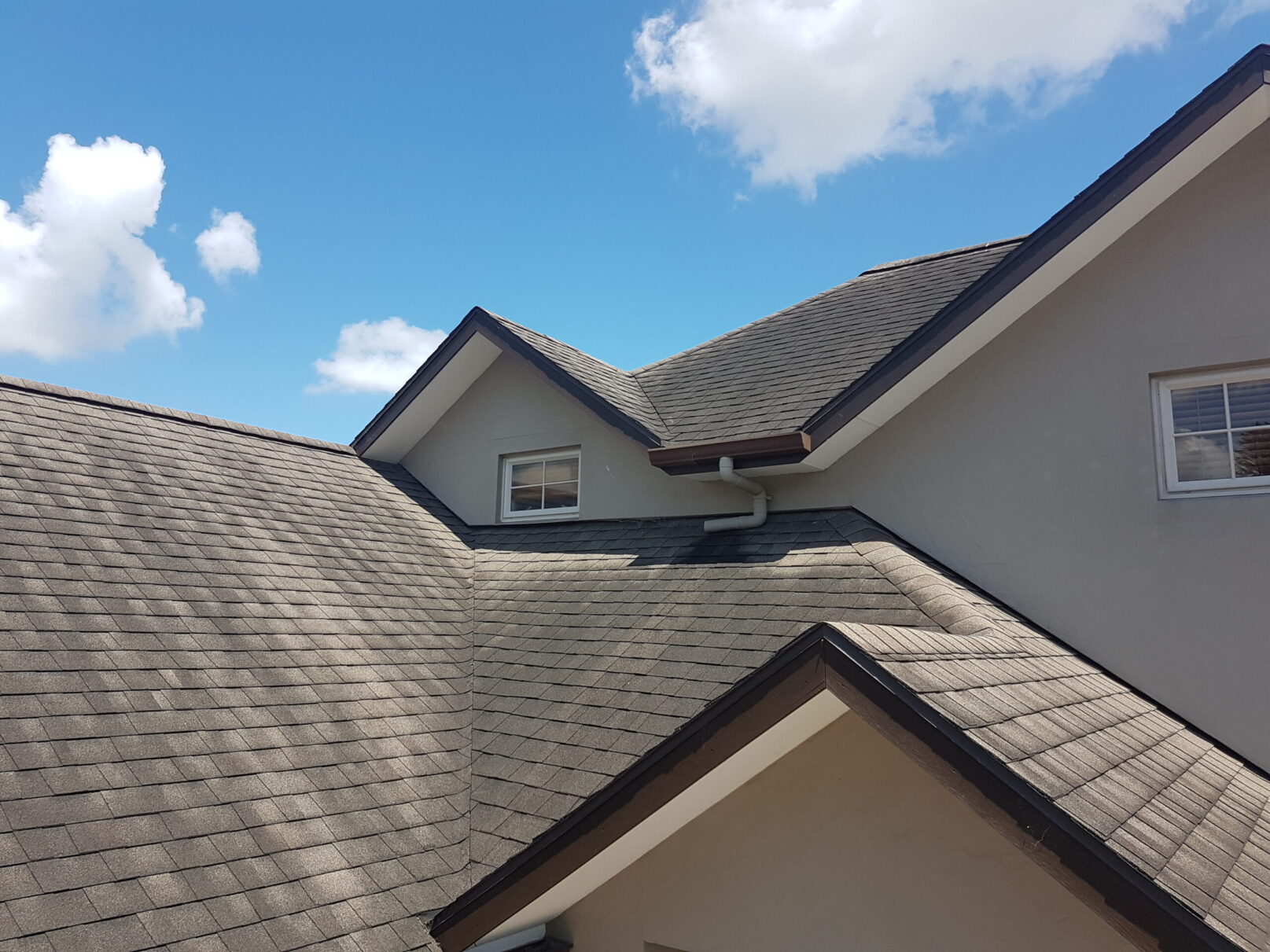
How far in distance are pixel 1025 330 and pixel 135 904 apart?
305 inches

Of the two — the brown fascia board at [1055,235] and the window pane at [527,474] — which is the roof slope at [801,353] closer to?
the brown fascia board at [1055,235]

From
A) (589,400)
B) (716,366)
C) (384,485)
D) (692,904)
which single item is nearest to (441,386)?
(384,485)

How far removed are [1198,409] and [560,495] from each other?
6.63m

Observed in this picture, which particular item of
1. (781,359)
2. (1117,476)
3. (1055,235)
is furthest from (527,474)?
(1117,476)

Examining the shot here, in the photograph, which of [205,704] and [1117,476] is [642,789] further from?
[1117,476]

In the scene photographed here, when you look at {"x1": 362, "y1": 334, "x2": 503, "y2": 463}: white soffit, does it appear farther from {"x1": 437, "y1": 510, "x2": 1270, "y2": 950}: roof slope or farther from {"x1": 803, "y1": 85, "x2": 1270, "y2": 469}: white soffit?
{"x1": 803, "y1": 85, "x2": 1270, "y2": 469}: white soffit

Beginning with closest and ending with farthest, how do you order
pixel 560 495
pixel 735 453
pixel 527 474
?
pixel 735 453, pixel 560 495, pixel 527 474

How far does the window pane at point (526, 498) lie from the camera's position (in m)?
11.2

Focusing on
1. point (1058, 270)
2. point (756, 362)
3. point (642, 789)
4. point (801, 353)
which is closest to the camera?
point (642, 789)

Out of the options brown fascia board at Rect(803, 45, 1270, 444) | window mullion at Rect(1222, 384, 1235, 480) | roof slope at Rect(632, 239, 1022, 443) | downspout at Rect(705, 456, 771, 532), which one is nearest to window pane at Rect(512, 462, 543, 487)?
roof slope at Rect(632, 239, 1022, 443)

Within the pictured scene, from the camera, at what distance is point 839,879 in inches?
194

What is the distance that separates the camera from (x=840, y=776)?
5074 mm

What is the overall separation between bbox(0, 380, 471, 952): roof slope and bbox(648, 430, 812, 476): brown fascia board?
2491 millimetres

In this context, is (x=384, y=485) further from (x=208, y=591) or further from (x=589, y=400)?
(x=208, y=591)
